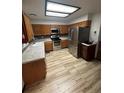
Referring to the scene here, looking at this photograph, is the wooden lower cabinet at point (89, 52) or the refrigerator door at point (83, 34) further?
the refrigerator door at point (83, 34)

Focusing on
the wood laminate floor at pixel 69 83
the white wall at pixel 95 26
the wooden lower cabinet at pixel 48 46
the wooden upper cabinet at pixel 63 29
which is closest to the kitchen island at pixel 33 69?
the wood laminate floor at pixel 69 83

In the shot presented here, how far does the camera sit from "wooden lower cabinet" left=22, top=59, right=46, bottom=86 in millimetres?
2090

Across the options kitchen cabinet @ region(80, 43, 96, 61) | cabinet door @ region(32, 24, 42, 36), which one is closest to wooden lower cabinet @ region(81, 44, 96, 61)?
kitchen cabinet @ region(80, 43, 96, 61)

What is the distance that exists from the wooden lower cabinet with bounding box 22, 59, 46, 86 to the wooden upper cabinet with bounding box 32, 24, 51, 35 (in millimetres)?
3626

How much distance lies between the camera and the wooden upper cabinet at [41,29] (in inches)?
211

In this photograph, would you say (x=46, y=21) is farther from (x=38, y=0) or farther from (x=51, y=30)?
(x=38, y=0)

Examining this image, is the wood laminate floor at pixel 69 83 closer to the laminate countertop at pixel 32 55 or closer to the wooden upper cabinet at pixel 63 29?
the laminate countertop at pixel 32 55

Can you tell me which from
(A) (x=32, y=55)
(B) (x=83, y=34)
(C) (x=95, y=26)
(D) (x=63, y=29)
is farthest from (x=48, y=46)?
(A) (x=32, y=55)

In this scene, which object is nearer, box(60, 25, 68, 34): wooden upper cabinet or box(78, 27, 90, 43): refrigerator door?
box(78, 27, 90, 43): refrigerator door

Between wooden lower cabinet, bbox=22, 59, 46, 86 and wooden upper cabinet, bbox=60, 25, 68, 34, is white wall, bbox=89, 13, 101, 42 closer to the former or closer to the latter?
wooden upper cabinet, bbox=60, 25, 68, 34

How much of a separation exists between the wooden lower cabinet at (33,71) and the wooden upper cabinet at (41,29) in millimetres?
3626

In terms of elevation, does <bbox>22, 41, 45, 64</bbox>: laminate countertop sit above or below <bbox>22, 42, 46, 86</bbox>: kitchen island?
above

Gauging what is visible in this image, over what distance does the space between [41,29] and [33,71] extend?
3.86m

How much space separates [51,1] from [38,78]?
2192 millimetres
